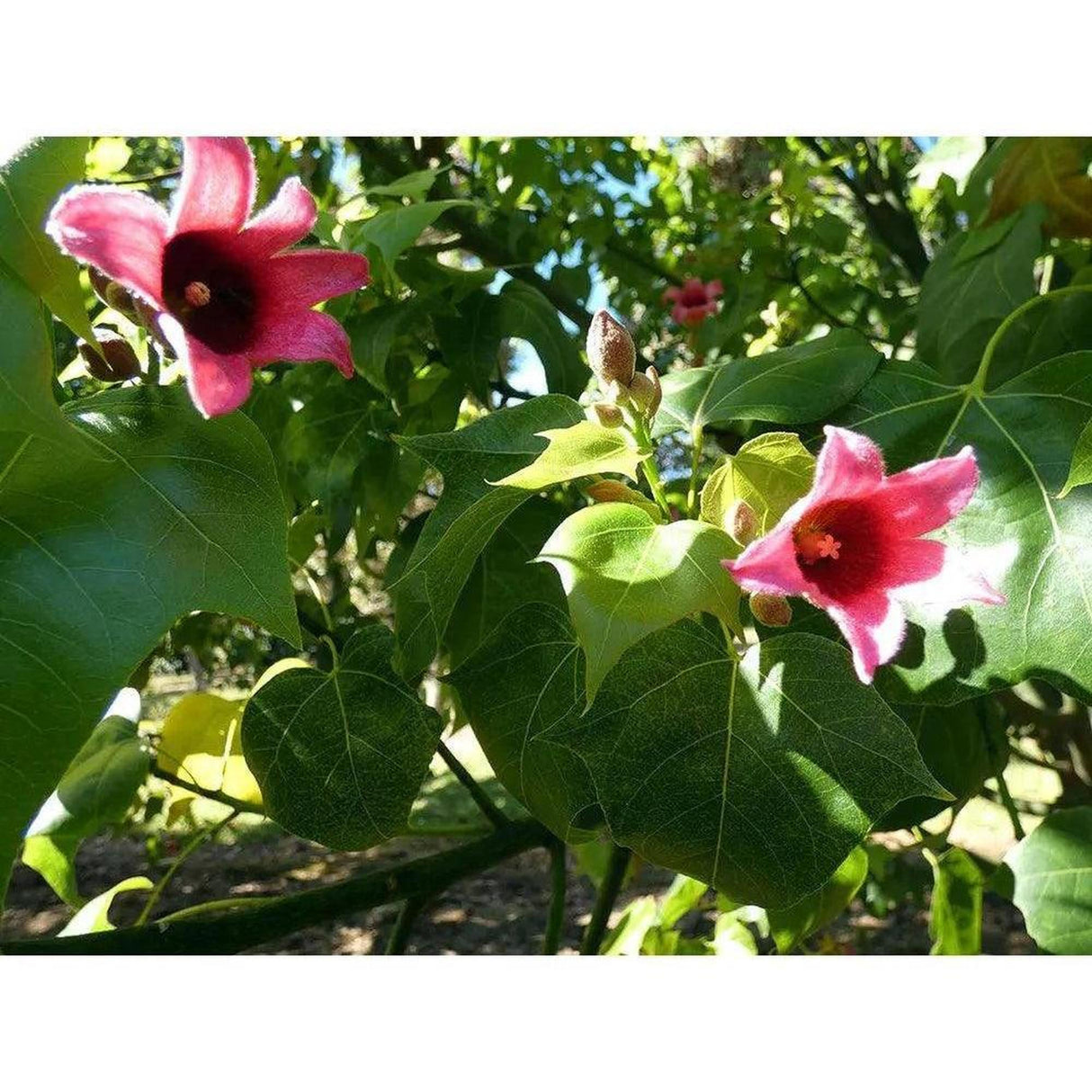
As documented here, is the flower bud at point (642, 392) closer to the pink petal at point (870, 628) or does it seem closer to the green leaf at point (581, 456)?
the green leaf at point (581, 456)

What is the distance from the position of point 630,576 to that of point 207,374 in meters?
0.16

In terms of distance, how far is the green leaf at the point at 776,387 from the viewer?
552 mm

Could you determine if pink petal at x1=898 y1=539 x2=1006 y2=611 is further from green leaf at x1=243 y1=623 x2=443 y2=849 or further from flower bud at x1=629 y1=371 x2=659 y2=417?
green leaf at x1=243 y1=623 x2=443 y2=849

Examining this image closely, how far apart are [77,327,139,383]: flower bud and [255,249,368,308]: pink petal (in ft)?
0.32

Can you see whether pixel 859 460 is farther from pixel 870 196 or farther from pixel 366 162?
pixel 870 196

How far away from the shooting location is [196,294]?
0.43 meters

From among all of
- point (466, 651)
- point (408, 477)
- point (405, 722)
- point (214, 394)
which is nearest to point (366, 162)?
point (408, 477)

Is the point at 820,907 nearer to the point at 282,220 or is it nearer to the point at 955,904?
the point at 955,904

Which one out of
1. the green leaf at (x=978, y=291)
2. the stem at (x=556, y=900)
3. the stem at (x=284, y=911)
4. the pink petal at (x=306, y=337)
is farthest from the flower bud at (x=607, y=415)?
the green leaf at (x=978, y=291)

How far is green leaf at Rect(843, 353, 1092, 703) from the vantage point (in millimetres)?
489

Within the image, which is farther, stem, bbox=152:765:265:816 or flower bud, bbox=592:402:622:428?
stem, bbox=152:765:265:816

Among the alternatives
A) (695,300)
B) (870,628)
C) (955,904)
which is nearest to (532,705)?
(870,628)

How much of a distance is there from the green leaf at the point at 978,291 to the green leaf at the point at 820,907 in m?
0.41

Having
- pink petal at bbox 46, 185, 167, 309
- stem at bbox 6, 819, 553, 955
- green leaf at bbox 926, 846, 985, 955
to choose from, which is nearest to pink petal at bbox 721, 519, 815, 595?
pink petal at bbox 46, 185, 167, 309
